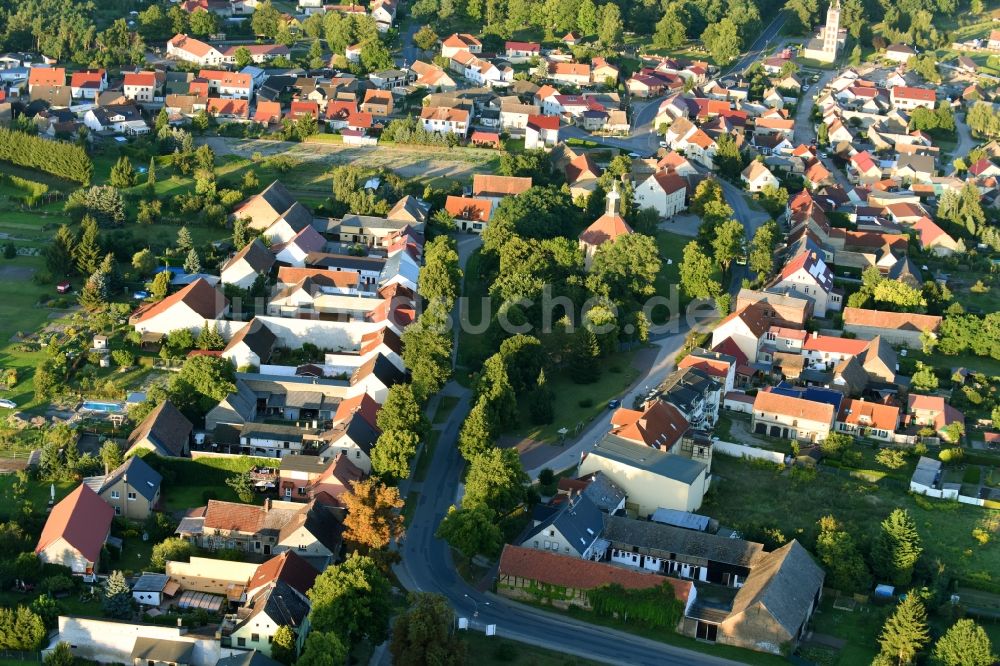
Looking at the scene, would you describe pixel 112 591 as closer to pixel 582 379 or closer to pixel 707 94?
pixel 582 379

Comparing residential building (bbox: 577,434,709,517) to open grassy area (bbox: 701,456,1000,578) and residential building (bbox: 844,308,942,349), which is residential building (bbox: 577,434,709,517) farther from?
residential building (bbox: 844,308,942,349)

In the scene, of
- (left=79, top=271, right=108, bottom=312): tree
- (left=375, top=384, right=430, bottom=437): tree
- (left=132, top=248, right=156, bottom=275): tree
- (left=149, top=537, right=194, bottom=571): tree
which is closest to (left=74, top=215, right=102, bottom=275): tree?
(left=132, top=248, right=156, bottom=275): tree

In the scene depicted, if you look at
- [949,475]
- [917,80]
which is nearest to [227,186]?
[949,475]

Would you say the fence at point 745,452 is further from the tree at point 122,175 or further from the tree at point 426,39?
the tree at point 426,39

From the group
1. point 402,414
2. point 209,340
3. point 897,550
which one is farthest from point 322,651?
point 209,340

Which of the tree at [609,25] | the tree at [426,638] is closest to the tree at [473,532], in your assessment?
the tree at [426,638]

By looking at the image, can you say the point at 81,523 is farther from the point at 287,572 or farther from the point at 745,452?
the point at 745,452
